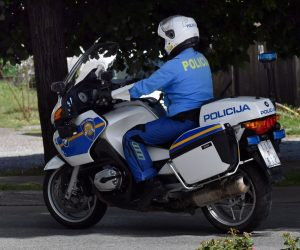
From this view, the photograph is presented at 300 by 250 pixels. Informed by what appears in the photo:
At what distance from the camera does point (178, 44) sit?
9406mm

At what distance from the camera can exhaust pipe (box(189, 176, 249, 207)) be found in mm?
8992

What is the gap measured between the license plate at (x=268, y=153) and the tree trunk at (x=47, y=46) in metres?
4.50

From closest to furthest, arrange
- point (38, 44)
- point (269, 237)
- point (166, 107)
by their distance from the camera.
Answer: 1. point (269, 237)
2. point (166, 107)
3. point (38, 44)

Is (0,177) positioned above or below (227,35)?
below

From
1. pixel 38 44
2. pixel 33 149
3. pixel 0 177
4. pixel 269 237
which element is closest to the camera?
pixel 269 237

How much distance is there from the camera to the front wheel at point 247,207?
8.99m

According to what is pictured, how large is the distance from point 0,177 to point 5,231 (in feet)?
13.4

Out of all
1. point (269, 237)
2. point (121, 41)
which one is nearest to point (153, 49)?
point (121, 41)

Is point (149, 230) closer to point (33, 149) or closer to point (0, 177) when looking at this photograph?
point (0, 177)

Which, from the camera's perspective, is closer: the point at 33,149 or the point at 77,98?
the point at 77,98

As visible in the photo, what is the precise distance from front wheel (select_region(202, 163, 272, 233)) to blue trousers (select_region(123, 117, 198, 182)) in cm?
59

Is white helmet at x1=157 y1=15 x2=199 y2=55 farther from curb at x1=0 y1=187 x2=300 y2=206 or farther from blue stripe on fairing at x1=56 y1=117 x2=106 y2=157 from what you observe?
curb at x1=0 y1=187 x2=300 y2=206

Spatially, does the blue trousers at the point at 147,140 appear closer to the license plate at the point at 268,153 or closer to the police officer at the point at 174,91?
the police officer at the point at 174,91

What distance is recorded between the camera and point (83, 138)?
9.80 meters
